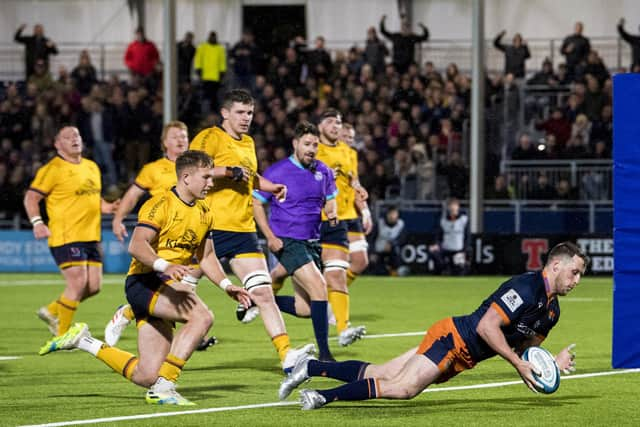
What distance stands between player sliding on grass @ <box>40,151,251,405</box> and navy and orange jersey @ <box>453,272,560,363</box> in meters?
1.62

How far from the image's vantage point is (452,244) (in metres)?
25.1

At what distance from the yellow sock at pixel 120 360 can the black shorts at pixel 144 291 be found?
40 centimetres

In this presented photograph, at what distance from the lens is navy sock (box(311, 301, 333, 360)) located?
1166 cm

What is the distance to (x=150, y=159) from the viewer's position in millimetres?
29109

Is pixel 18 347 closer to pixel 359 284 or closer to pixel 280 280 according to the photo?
pixel 280 280

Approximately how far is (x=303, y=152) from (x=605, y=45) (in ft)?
68.9

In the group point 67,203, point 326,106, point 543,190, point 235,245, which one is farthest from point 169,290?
point 326,106

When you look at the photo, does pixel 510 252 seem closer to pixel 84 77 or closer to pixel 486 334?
pixel 84 77

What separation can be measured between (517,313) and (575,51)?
20958 millimetres

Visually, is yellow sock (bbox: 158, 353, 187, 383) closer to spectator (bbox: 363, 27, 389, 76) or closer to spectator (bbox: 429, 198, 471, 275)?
spectator (bbox: 429, 198, 471, 275)

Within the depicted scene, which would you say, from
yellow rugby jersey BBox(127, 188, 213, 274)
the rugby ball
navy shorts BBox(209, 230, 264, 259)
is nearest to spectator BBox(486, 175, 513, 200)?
navy shorts BBox(209, 230, 264, 259)

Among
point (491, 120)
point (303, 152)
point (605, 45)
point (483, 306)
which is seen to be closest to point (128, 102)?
point (491, 120)

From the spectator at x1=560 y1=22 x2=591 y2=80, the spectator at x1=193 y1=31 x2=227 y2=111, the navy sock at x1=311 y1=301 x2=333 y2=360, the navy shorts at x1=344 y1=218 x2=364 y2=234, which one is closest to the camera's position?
the navy sock at x1=311 y1=301 x2=333 y2=360

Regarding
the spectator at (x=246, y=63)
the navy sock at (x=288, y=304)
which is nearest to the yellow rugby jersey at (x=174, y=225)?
the navy sock at (x=288, y=304)
